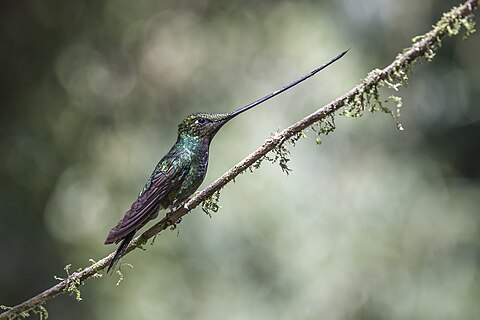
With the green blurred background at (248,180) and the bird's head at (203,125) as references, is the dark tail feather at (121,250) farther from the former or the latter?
the green blurred background at (248,180)

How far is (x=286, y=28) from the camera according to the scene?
6.70 m

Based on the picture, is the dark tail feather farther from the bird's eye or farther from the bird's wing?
the bird's eye

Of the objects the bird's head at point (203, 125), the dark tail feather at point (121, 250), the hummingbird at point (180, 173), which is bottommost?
the dark tail feather at point (121, 250)

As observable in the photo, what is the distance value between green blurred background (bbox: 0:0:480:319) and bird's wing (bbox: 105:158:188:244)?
10.5 feet

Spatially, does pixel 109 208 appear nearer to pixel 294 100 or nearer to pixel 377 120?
pixel 294 100

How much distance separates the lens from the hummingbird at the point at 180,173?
2.26 m

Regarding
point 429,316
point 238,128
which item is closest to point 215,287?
point 238,128

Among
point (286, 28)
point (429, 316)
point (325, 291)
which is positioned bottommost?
point (429, 316)

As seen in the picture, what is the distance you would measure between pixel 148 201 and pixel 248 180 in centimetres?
345

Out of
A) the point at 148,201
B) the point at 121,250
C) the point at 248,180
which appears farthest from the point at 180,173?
the point at 248,180

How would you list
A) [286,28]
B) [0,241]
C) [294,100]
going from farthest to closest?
[286,28] → [294,100] → [0,241]

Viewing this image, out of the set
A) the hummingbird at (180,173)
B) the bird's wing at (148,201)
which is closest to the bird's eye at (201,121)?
the hummingbird at (180,173)

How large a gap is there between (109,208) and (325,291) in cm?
191

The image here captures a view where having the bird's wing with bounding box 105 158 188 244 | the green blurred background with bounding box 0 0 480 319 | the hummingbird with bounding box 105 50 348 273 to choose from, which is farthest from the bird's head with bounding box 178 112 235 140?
the green blurred background with bounding box 0 0 480 319
